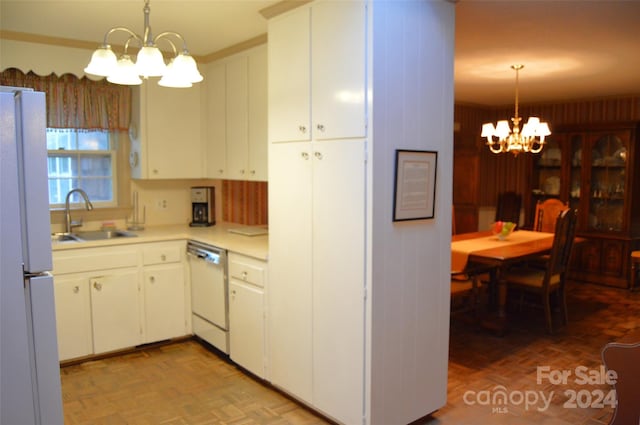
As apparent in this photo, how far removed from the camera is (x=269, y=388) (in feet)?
10.5

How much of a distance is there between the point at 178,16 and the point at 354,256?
194 centimetres

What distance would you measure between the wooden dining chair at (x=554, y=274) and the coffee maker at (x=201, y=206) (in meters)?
2.71

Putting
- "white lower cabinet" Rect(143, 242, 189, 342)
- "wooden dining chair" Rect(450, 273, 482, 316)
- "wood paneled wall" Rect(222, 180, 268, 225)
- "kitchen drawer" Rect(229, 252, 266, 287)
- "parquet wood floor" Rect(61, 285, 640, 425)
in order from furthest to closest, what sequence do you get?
"wood paneled wall" Rect(222, 180, 268, 225)
"wooden dining chair" Rect(450, 273, 482, 316)
"white lower cabinet" Rect(143, 242, 189, 342)
"kitchen drawer" Rect(229, 252, 266, 287)
"parquet wood floor" Rect(61, 285, 640, 425)

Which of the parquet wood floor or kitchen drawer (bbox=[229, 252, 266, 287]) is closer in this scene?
the parquet wood floor

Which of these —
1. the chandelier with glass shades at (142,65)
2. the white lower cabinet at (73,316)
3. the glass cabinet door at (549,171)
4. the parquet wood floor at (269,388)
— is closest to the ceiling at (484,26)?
the chandelier with glass shades at (142,65)

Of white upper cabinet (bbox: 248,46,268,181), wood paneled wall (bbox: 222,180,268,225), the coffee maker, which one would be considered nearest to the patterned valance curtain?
the coffee maker

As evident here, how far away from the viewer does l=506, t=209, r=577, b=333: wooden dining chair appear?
4.13 m

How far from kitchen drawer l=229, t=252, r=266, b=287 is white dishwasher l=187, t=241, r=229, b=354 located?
0.35 ft

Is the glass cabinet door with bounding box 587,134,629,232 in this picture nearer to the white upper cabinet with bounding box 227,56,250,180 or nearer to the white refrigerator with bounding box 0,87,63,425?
the white upper cabinet with bounding box 227,56,250,180

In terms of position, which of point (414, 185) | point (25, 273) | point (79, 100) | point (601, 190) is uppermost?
point (79, 100)

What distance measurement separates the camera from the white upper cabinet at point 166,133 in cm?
409

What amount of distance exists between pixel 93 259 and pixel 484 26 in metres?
3.08

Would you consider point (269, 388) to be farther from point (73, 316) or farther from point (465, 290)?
point (465, 290)

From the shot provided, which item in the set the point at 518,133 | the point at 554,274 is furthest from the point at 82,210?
the point at 554,274
